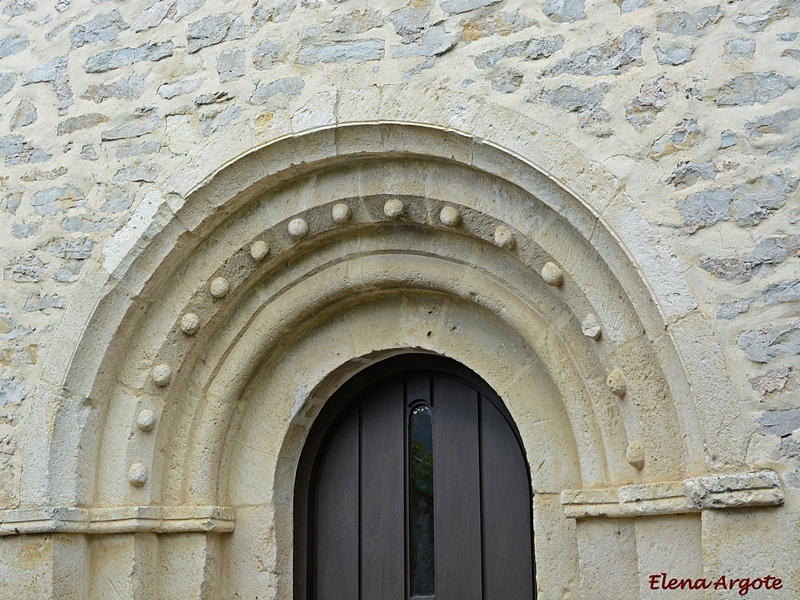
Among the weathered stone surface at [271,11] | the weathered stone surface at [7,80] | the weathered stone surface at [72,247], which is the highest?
the weathered stone surface at [271,11]

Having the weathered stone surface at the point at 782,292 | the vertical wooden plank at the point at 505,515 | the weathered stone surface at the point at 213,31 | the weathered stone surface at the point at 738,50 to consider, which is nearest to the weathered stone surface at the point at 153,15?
the weathered stone surface at the point at 213,31

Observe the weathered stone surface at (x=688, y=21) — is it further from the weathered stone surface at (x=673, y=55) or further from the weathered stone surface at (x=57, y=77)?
the weathered stone surface at (x=57, y=77)

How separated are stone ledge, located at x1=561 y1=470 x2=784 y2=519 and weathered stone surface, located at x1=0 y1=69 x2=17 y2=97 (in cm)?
289

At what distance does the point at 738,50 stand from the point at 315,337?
1.99 metres

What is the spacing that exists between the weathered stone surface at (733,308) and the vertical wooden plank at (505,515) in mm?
1204

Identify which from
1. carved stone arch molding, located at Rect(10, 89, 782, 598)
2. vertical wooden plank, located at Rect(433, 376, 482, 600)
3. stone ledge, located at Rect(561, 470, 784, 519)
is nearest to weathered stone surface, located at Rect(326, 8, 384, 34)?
carved stone arch molding, located at Rect(10, 89, 782, 598)

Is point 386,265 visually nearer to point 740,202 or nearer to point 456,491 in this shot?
point 456,491

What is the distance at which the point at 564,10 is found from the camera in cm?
340

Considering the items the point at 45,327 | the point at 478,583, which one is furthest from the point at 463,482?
the point at 45,327

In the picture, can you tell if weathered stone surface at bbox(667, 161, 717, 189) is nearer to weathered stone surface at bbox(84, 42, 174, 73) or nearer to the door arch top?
the door arch top

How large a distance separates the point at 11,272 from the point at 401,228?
1.63m

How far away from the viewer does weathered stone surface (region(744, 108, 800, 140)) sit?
301 centimetres

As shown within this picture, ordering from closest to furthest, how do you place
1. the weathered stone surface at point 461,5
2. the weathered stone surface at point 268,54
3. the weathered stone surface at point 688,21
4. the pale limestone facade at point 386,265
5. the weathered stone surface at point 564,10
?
the pale limestone facade at point 386,265 → the weathered stone surface at point 688,21 → the weathered stone surface at point 564,10 → the weathered stone surface at point 461,5 → the weathered stone surface at point 268,54

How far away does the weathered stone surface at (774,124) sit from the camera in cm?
301
